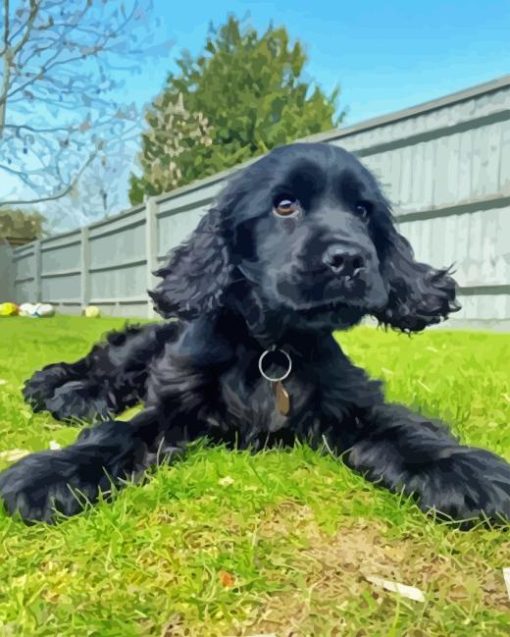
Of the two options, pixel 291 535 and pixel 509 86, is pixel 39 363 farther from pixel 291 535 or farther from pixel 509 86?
pixel 509 86

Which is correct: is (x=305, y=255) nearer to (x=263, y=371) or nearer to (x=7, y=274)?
(x=263, y=371)

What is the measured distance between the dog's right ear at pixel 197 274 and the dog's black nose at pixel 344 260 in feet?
1.49

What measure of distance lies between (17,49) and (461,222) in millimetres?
7984

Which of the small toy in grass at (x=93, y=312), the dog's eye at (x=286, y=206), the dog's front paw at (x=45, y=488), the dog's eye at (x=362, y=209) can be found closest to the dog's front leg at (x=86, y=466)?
the dog's front paw at (x=45, y=488)

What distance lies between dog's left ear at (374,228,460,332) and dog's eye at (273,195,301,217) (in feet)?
1.61

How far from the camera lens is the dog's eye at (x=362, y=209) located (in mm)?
2277

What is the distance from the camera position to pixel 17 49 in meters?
12.0

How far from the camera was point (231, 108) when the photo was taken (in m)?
24.1

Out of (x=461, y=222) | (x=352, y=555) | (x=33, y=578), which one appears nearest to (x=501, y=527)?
(x=352, y=555)

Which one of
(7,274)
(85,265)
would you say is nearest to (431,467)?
(85,265)

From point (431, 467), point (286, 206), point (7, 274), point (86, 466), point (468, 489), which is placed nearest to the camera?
point (468, 489)

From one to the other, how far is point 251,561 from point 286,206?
1040 mm

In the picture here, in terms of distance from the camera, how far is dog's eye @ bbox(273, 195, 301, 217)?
2.18 meters

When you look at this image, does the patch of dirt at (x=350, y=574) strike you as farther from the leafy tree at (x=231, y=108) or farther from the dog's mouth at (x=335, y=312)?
the leafy tree at (x=231, y=108)
